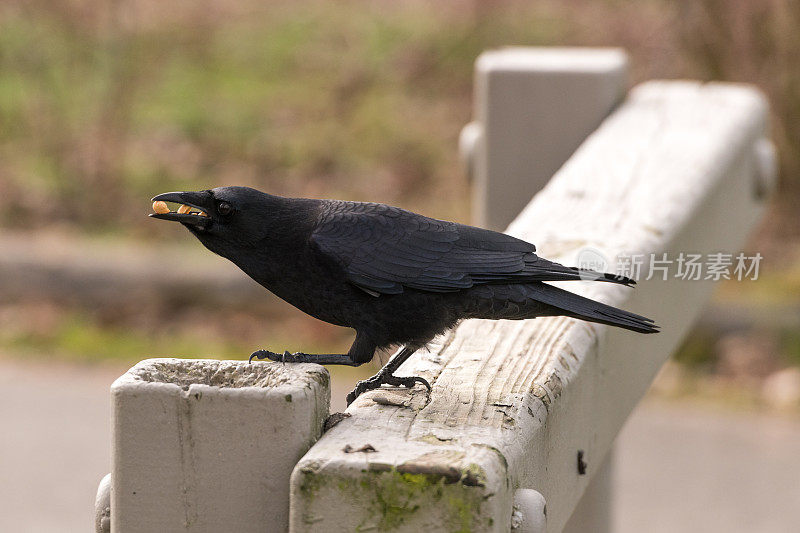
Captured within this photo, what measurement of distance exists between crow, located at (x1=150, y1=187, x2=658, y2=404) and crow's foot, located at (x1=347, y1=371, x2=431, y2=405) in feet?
0.05

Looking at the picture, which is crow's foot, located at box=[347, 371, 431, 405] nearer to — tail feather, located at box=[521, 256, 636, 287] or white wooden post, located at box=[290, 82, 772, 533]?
white wooden post, located at box=[290, 82, 772, 533]

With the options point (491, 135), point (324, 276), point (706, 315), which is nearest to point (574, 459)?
point (324, 276)

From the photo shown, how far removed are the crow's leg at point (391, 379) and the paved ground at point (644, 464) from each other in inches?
110

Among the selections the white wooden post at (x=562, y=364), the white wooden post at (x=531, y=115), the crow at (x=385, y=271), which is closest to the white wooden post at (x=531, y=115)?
the white wooden post at (x=531, y=115)

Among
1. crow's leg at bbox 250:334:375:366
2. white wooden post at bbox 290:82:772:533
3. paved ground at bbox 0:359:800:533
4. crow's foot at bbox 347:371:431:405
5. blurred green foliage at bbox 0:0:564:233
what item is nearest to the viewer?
white wooden post at bbox 290:82:772:533

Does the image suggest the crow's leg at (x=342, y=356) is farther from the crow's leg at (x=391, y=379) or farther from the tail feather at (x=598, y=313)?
the tail feather at (x=598, y=313)

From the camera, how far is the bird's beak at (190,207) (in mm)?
1772

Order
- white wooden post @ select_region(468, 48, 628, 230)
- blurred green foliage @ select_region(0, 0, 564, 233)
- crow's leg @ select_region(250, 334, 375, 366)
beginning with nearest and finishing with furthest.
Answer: crow's leg @ select_region(250, 334, 375, 366), white wooden post @ select_region(468, 48, 628, 230), blurred green foliage @ select_region(0, 0, 564, 233)

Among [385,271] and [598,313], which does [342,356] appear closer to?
[385,271]

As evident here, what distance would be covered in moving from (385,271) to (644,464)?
365 centimetres

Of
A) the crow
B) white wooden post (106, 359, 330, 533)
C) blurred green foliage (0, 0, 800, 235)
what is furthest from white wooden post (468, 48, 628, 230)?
blurred green foliage (0, 0, 800, 235)

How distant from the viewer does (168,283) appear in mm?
6484

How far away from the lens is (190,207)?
1.81 metres

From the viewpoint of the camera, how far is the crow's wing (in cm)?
189
